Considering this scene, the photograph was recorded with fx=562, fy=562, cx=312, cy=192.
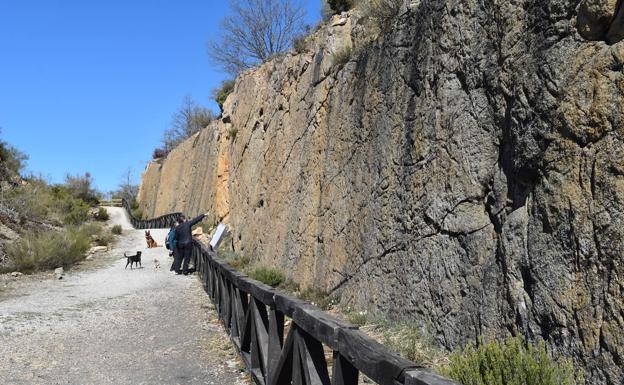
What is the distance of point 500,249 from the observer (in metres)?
5.48

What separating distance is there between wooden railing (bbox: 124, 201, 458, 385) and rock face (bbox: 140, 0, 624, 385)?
1.73 meters

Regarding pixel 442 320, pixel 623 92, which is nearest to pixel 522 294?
pixel 442 320

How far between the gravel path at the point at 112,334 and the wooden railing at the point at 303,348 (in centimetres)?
57

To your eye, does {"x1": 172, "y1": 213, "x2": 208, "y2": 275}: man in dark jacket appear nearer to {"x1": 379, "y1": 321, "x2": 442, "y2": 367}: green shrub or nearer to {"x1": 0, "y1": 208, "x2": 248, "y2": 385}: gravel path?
{"x1": 0, "y1": 208, "x2": 248, "y2": 385}: gravel path

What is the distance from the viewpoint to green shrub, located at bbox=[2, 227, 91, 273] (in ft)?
57.4

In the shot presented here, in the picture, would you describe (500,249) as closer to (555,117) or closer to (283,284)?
(555,117)

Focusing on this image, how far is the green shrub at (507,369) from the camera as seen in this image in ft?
11.5

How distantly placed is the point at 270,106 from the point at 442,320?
12.8 metres

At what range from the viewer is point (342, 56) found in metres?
11.2

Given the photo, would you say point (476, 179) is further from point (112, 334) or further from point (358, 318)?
point (112, 334)

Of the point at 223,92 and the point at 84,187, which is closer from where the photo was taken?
the point at 223,92

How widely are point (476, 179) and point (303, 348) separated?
9.74 feet

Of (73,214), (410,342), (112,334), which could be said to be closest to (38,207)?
(73,214)

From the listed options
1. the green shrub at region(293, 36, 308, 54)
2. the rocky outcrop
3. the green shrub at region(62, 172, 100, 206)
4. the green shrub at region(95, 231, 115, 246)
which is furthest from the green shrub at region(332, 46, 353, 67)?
the green shrub at region(62, 172, 100, 206)
